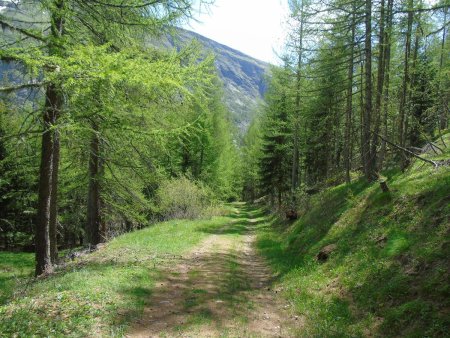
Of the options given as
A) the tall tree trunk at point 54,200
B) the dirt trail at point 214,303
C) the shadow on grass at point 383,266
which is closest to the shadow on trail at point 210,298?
the dirt trail at point 214,303

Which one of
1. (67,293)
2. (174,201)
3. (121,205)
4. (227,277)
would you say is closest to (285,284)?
(227,277)

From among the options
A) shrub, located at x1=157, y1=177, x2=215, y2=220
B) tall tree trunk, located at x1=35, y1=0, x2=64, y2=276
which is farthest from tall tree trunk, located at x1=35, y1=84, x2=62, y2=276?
shrub, located at x1=157, y1=177, x2=215, y2=220

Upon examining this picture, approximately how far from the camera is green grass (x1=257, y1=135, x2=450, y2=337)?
560cm

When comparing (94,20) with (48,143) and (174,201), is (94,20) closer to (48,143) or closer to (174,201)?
(48,143)

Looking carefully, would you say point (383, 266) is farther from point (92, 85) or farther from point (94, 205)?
point (94, 205)

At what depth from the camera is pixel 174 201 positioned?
77.6 ft

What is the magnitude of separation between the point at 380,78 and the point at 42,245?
42.6 feet

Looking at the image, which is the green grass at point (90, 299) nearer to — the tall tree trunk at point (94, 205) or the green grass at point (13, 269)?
the green grass at point (13, 269)

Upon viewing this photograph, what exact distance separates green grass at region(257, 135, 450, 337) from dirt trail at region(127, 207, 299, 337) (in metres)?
0.54

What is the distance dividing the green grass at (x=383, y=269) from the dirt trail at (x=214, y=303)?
0.54 metres

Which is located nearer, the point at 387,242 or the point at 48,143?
the point at 387,242

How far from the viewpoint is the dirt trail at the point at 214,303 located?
628 cm

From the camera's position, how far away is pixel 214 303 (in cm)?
764

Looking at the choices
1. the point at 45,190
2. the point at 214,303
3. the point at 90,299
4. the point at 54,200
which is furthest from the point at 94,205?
the point at 214,303
